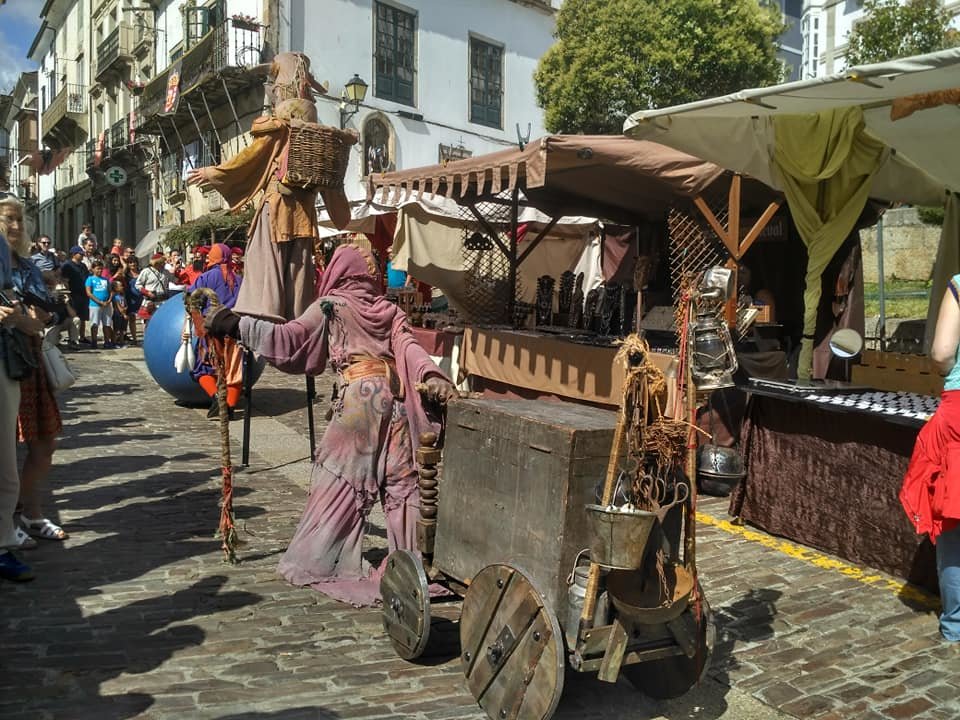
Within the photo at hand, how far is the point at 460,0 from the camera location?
2495 centimetres

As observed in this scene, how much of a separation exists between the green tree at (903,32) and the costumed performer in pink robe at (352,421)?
16104mm

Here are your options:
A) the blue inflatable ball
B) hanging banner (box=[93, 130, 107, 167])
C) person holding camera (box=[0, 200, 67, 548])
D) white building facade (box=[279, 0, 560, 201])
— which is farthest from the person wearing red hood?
hanging banner (box=[93, 130, 107, 167])

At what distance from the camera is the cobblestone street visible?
3.49 metres

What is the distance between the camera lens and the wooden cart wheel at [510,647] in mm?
3002

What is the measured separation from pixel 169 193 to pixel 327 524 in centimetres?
2617

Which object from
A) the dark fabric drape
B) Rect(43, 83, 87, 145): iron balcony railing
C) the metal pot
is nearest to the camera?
the metal pot

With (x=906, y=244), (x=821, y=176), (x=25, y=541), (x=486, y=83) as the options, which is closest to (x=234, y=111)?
(x=486, y=83)

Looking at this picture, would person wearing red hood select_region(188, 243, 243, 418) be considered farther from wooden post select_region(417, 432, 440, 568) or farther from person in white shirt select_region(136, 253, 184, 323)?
person in white shirt select_region(136, 253, 184, 323)

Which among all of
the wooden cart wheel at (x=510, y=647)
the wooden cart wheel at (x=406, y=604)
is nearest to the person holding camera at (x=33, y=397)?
the wooden cart wheel at (x=406, y=604)

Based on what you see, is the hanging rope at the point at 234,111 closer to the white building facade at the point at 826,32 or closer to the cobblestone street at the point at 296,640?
the cobblestone street at the point at 296,640

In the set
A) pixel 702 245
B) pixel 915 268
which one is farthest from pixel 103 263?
pixel 915 268

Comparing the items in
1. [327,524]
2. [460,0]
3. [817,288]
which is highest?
[460,0]

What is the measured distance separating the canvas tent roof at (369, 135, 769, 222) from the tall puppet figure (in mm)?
1690

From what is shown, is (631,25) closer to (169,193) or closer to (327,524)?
(169,193)
